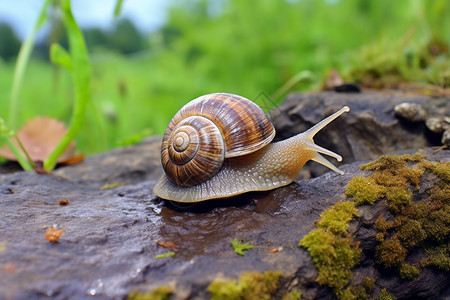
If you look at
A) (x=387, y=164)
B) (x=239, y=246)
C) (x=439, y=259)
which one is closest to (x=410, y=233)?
(x=439, y=259)

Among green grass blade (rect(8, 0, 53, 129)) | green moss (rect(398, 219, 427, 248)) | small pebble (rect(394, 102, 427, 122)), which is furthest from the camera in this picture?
green grass blade (rect(8, 0, 53, 129))

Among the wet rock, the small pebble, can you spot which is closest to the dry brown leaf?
the wet rock

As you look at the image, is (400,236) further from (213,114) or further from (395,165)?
(213,114)

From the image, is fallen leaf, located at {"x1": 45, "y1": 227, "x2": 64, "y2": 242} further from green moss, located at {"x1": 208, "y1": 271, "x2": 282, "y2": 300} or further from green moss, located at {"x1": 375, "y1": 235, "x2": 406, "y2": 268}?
green moss, located at {"x1": 375, "y1": 235, "x2": 406, "y2": 268}

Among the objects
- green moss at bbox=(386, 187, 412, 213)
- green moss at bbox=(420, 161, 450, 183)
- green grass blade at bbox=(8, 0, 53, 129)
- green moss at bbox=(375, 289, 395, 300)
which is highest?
green grass blade at bbox=(8, 0, 53, 129)

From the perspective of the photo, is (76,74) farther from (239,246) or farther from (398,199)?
(398,199)

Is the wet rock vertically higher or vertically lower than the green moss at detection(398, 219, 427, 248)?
higher

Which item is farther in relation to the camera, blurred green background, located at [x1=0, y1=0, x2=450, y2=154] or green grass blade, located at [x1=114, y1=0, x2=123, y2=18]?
blurred green background, located at [x1=0, y1=0, x2=450, y2=154]
